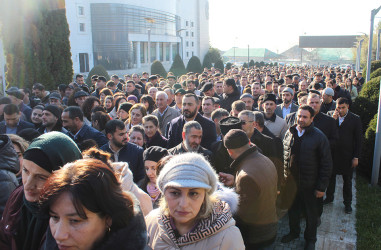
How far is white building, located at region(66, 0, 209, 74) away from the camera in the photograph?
4906 cm

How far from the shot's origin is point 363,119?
Answer: 397 inches

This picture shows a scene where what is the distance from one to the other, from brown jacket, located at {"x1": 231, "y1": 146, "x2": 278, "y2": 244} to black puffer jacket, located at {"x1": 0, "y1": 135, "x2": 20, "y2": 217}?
215 centimetres

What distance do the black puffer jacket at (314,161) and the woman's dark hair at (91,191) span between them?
370cm

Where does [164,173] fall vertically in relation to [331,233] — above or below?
above

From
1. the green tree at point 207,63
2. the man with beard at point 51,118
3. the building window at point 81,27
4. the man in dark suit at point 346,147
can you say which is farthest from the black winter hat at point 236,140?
the building window at point 81,27

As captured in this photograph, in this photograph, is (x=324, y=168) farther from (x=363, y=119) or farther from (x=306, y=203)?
(x=363, y=119)

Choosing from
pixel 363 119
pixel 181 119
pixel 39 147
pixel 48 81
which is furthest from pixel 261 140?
pixel 48 81

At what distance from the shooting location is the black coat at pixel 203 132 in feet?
18.7

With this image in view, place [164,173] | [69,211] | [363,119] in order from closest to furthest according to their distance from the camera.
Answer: [69,211] < [164,173] < [363,119]

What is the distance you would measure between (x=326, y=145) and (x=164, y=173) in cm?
338

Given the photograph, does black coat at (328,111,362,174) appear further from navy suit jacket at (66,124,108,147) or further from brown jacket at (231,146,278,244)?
navy suit jacket at (66,124,108,147)

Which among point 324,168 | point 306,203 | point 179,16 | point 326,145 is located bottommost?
point 306,203

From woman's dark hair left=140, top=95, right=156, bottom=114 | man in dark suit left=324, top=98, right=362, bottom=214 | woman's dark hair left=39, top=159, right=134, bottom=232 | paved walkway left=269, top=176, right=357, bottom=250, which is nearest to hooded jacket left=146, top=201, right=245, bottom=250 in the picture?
woman's dark hair left=39, top=159, right=134, bottom=232

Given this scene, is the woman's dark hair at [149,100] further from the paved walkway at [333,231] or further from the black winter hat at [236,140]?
the black winter hat at [236,140]
